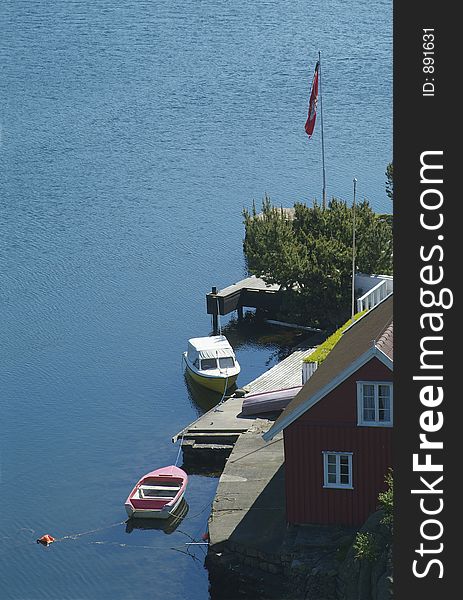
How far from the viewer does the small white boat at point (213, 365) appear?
5769cm

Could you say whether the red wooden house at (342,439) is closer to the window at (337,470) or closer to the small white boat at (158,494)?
the window at (337,470)

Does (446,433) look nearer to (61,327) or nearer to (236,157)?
(61,327)

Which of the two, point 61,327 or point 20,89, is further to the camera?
point 20,89

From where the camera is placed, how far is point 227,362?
58.6 meters

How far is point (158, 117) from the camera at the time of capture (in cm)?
11694

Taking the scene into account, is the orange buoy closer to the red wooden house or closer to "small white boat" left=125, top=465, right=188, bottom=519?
"small white boat" left=125, top=465, right=188, bottom=519

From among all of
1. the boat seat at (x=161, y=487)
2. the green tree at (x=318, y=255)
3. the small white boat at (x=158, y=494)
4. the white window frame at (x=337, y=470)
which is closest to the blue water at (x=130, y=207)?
the small white boat at (x=158, y=494)

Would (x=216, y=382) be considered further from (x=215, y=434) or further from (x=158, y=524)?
(x=158, y=524)

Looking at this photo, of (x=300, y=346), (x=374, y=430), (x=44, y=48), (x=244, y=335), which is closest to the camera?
(x=374, y=430)

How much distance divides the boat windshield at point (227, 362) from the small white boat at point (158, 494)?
12065 mm

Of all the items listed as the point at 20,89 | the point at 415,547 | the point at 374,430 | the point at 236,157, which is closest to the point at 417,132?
the point at 415,547

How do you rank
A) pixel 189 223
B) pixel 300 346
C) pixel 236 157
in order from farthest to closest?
pixel 236 157
pixel 189 223
pixel 300 346

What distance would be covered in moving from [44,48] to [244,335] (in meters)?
90.1

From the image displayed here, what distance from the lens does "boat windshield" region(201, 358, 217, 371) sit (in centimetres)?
5834
